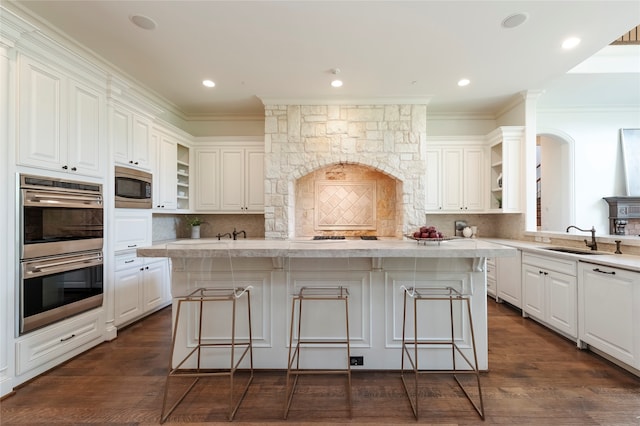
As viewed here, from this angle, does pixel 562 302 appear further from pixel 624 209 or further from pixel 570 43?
pixel 624 209

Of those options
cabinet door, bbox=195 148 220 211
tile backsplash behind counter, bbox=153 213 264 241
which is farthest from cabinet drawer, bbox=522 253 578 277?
cabinet door, bbox=195 148 220 211

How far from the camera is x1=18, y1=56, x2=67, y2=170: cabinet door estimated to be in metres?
2.08

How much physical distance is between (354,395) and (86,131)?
10.7 ft

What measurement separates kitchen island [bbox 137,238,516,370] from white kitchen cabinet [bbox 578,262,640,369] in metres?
1.10

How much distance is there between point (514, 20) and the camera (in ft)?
7.97

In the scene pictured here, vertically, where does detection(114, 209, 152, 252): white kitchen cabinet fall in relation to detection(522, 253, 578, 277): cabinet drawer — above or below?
above

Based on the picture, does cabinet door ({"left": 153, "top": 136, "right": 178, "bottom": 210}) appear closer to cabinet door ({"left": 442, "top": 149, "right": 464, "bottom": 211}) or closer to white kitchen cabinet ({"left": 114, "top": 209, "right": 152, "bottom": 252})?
white kitchen cabinet ({"left": 114, "top": 209, "right": 152, "bottom": 252})

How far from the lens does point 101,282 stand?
273 centimetres

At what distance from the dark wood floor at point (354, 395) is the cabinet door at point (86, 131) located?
1.78 meters

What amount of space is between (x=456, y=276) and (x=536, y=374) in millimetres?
1035

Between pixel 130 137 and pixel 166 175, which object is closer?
pixel 130 137

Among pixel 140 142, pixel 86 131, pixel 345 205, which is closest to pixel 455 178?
pixel 345 205

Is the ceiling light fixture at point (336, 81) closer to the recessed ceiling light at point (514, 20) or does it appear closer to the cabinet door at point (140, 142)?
the recessed ceiling light at point (514, 20)

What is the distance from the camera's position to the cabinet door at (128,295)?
2.94m
